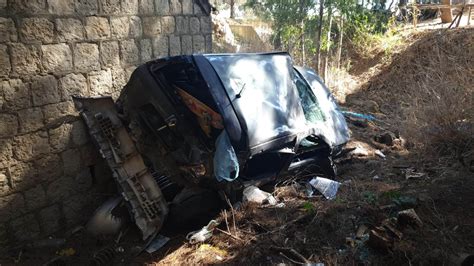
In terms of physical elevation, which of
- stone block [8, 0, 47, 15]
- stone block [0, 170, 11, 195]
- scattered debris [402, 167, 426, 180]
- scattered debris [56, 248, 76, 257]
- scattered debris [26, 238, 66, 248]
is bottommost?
scattered debris [56, 248, 76, 257]

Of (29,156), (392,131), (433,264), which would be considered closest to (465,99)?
(392,131)

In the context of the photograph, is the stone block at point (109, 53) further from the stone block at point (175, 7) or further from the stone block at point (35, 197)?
the stone block at point (35, 197)

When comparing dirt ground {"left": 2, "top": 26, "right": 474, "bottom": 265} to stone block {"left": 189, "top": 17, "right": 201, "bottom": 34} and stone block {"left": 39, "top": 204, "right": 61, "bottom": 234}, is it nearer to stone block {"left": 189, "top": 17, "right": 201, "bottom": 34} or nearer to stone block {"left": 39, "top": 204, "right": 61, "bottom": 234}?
stone block {"left": 39, "top": 204, "right": 61, "bottom": 234}

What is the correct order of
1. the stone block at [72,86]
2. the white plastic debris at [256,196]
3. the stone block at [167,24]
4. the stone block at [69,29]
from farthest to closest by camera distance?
the stone block at [167,24] → the white plastic debris at [256,196] → the stone block at [72,86] → the stone block at [69,29]

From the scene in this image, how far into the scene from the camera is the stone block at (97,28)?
434 cm

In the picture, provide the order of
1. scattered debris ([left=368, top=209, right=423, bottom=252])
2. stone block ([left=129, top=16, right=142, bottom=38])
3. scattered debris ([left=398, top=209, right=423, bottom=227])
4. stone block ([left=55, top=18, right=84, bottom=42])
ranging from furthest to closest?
stone block ([left=129, top=16, right=142, bottom=38])
stone block ([left=55, top=18, right=84, bottom=42])
scattered debris ([left=398, top=209, right=423, bottom=227])
scattered debris ([left=368, top=209, right=423, bottom=252])

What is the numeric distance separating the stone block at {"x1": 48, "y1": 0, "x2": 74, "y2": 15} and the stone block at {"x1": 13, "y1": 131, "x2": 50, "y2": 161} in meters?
1.27

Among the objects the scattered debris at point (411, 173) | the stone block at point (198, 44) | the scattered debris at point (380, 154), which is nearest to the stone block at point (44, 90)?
the stone block at point (198, 44)

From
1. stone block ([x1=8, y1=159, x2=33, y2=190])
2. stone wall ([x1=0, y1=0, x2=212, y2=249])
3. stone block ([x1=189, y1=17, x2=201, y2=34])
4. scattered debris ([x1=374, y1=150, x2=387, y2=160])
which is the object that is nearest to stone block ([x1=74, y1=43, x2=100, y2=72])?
stone wall ([x1=0, y1=0, x2=212, y2=249])

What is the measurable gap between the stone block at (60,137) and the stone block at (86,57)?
684 millimetres

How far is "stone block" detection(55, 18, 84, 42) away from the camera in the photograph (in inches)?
158

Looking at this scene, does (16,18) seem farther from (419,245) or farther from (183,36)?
(419,245)

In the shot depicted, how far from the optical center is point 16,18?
360cm

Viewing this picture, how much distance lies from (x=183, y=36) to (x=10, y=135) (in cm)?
305
